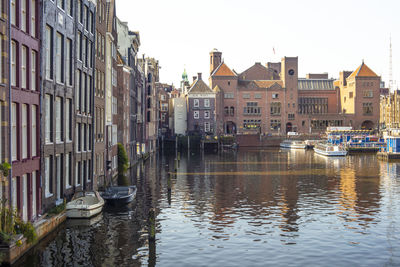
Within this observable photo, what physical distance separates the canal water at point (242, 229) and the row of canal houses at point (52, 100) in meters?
3.47

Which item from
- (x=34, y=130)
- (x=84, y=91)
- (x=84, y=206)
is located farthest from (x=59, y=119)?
(x=84, y=91)

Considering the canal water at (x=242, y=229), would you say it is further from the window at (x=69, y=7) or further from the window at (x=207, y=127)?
the window at (x=207, y=127)

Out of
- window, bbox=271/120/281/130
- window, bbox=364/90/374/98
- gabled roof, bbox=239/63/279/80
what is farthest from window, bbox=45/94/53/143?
window, bbox=364/90/374/98

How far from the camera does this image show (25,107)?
26656mm

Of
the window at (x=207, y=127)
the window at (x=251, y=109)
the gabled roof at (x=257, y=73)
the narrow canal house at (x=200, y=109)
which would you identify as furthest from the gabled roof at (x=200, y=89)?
the gabled roof at (x=257, y=73)

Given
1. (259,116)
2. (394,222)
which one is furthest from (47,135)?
(259,116)

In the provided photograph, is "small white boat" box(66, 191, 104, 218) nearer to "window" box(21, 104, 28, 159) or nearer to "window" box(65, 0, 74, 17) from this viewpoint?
"window" box(21, 104, 28, 159)

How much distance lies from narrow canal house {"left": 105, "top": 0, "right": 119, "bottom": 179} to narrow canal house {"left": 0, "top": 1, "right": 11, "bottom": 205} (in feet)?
89.0

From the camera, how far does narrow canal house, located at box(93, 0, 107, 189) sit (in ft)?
152

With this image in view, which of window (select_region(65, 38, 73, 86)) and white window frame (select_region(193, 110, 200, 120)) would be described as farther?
white window frame (select_region(193, 110, 200, 120))

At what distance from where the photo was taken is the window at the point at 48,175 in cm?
3060

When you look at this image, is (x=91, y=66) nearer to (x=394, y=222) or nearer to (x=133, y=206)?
(x=133, y=206)

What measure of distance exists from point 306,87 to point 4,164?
162 m

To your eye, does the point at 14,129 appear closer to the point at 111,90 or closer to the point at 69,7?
the point at 69,7
